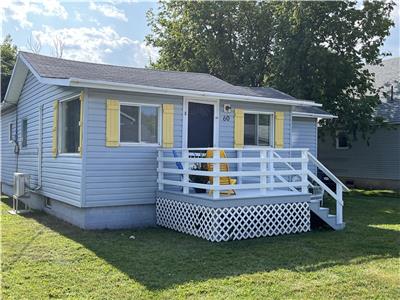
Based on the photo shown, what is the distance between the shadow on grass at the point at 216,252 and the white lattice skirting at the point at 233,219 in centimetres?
23

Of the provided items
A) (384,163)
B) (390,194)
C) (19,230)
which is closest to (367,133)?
(384,163)

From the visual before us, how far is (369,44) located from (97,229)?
15.4 meters

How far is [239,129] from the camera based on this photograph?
10539 mm

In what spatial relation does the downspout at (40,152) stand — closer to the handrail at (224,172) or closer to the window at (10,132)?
the handrail at (224,172)

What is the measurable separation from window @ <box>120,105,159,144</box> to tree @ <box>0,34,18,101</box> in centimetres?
2504

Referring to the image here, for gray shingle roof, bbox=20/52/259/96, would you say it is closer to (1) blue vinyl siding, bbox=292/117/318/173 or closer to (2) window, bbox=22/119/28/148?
(2) window, bbox=22/119/28/148

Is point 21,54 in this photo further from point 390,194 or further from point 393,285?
point 390,194

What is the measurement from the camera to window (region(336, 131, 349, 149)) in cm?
2131

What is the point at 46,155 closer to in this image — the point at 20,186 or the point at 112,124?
the point at 20,186

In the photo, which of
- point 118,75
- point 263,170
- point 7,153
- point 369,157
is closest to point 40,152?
point 118,75

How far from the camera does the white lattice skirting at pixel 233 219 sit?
7.81 metres

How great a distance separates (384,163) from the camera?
20078 millimetres

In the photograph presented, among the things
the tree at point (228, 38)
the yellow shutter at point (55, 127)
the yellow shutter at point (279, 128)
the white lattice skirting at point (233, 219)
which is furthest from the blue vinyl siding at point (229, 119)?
the tree at point (228, 38)

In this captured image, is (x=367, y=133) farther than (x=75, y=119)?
Yes
